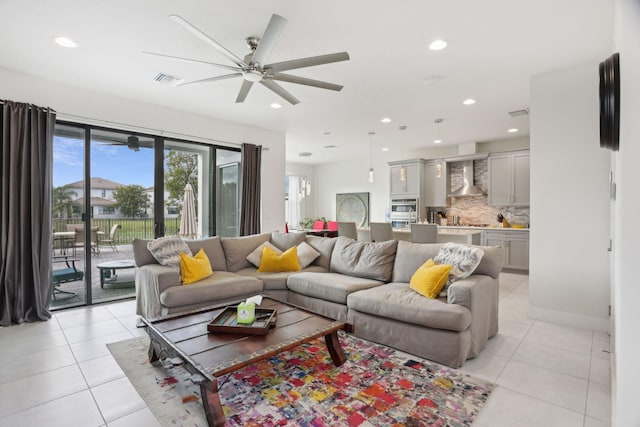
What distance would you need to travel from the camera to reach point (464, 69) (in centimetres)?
345

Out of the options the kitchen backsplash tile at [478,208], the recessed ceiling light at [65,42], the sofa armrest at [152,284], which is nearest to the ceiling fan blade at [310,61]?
the recessed ceiling light at [65,42]

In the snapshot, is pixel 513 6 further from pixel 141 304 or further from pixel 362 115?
pixel 141 304

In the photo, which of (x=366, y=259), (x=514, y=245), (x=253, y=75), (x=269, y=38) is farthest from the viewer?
(x=514, y=245)

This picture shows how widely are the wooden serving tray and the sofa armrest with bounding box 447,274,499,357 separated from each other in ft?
4.77

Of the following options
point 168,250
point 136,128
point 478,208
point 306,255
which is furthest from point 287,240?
point 478,208

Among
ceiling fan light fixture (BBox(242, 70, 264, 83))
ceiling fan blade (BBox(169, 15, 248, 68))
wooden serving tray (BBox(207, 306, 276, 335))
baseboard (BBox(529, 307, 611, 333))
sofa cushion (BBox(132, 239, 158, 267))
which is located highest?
ceiling fan blade (BBox(169, 15, 248, 68))

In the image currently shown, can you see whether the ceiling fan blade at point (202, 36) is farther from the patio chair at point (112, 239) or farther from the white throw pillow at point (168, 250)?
the patio chair at point (112, 239)

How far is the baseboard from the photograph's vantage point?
128 inches

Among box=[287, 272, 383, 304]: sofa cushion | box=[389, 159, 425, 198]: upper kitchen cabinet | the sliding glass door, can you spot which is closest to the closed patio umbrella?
the sliding glass door

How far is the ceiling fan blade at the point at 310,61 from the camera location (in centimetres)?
243

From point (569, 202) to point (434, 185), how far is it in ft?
13.6

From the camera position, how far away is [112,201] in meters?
4.45

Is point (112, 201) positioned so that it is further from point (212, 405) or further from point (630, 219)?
point (630, 219)

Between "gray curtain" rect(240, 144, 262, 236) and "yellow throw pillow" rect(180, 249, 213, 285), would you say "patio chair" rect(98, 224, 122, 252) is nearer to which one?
"yellow throw pillow" rect(180, 249, 213, 285)
